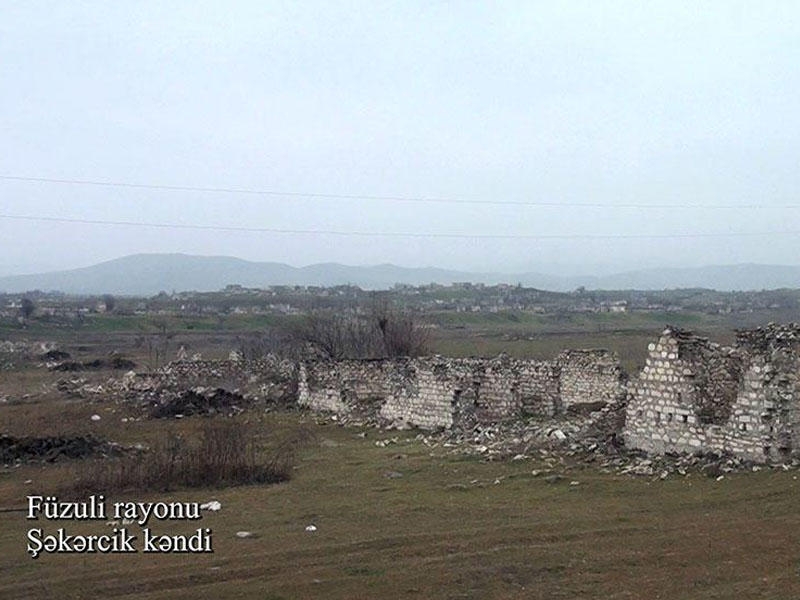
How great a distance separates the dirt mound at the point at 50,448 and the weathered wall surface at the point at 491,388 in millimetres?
8587

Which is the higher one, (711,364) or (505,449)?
(711,364)

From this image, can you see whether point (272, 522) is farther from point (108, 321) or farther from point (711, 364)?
point (108, 321)

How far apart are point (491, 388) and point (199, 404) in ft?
35.9

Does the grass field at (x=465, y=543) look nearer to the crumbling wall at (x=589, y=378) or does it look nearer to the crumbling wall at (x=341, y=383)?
the crumbling wall at (x=589, y=378)

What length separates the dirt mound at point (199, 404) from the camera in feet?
93.3

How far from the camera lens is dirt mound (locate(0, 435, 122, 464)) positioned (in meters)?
19.2

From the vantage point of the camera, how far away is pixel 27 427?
25906mm

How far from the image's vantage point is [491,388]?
80.9 feet

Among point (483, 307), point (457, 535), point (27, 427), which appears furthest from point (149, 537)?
point (483, 307)

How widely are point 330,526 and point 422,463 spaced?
582cm

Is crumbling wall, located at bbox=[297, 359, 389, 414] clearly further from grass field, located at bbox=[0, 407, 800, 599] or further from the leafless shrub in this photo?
grass field, located at bbox=[0, 407, 800, 599]

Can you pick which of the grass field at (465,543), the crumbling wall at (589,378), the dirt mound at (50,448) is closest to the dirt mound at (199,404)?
the dirt mound at (50,448)

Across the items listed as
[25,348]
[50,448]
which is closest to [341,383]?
[50,448]

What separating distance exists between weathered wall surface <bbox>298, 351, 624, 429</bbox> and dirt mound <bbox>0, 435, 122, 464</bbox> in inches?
338
